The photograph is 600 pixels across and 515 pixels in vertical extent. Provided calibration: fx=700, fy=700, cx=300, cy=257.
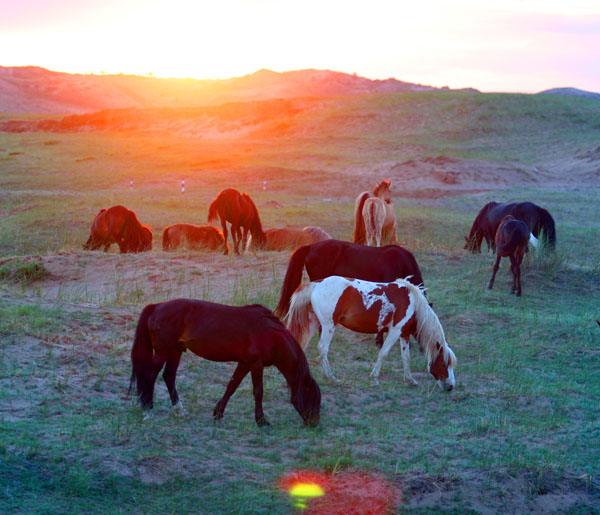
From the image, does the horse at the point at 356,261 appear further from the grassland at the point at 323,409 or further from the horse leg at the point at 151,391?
the horse leg at the point at 151,391

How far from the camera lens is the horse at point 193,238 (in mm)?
15344

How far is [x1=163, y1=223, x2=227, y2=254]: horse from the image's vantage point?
15344 mm

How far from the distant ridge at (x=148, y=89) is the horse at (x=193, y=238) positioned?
89256 mm

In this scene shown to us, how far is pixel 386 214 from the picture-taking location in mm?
14289

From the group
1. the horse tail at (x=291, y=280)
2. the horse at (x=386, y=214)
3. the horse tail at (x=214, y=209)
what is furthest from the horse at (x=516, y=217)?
the horse tail at (x=291, y=280)

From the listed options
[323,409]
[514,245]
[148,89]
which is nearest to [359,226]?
[514,245]

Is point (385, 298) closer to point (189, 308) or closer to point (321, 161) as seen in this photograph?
point (189, 308)

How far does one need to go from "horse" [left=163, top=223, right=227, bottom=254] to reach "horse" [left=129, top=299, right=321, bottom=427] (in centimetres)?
943

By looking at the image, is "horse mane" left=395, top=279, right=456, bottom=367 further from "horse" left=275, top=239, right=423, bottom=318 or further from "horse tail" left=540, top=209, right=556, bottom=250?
"horse tail" left=540, top=209, right=556, bottom=250

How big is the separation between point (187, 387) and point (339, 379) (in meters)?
1.62

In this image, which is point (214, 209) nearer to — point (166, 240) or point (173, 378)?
point (166, 240)

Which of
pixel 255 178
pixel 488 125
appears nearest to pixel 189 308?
pixel 255 178

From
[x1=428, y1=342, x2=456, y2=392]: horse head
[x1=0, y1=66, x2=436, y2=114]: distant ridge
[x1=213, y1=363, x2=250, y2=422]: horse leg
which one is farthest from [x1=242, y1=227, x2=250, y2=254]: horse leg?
[x1=0, y1=66, x2=436, y2=114]: distant ridge

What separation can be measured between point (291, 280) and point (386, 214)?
6.20 metres
